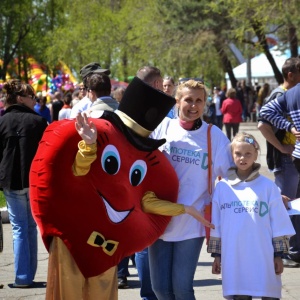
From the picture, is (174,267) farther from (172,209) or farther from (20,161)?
(20,161)

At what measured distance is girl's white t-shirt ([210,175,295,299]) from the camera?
5.73 meters

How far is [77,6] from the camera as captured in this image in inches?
2106

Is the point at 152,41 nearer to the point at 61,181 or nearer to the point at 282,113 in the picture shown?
the point at 282,113

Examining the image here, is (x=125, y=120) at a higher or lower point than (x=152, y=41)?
lower

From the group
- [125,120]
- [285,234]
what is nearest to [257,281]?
[285,234]

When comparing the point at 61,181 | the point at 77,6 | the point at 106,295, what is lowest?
the point at 106,295

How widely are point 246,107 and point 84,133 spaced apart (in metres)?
40.7

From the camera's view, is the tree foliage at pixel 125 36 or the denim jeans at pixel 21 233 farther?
the tree foliage at pixel 125 36

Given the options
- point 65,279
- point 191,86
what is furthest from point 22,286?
point 191,86

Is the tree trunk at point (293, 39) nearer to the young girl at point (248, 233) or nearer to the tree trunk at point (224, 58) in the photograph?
the tree trunk at point (224, 58)

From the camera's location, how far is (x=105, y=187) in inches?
222

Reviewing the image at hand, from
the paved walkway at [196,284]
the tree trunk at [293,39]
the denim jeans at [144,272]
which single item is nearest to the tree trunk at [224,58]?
the tree trunk at [293,39]

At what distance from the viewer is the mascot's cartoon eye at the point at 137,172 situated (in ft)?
19.0

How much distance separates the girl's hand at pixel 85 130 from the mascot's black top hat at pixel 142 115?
0.41m
